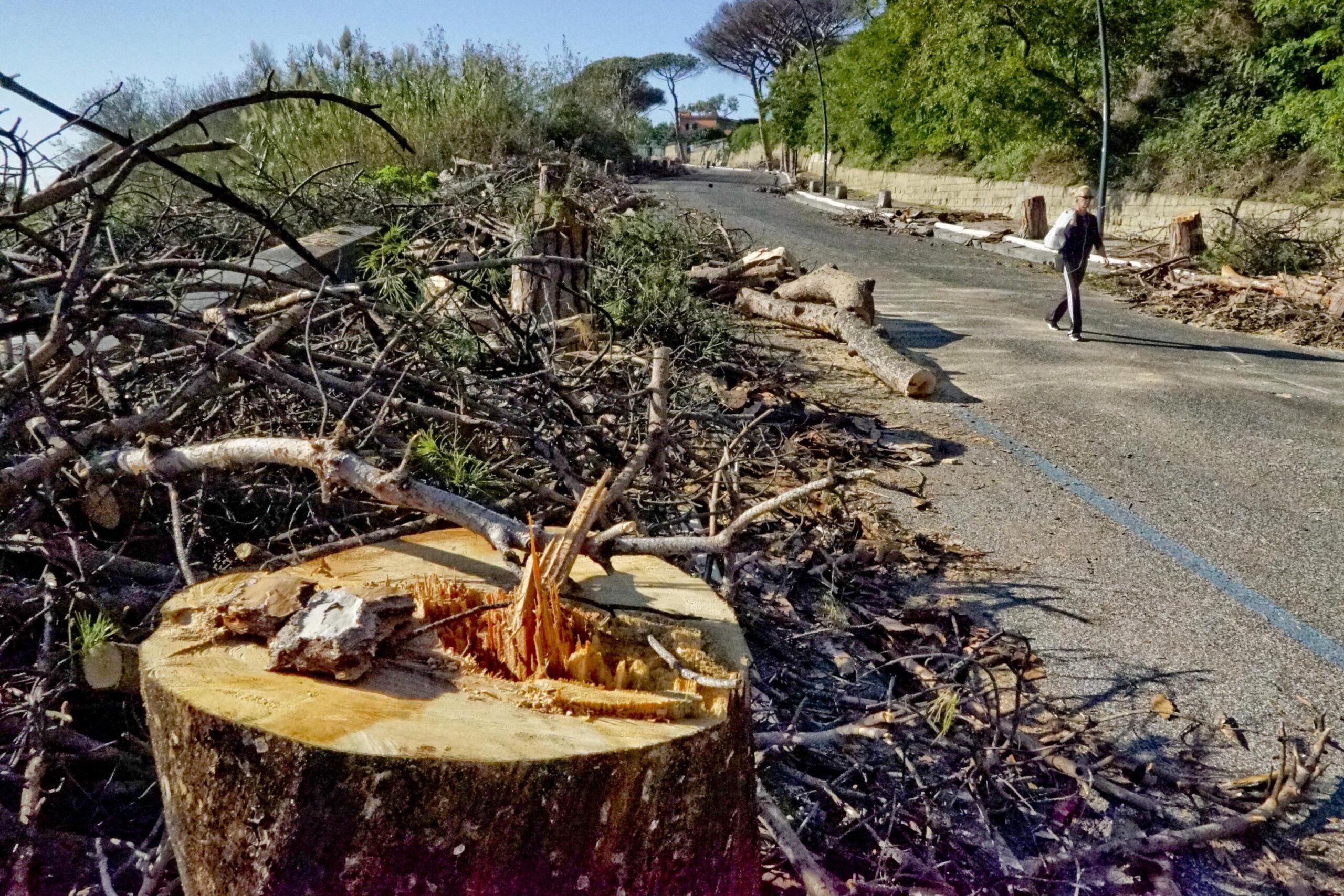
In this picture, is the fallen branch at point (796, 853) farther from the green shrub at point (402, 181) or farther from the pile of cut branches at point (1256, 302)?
the pile of cut branches at point (1256, 302)

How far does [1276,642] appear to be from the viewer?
11.7 feet

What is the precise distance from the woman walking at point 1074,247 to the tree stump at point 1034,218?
8.24 m

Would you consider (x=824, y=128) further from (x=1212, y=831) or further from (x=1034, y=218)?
(x=1212, y=831)

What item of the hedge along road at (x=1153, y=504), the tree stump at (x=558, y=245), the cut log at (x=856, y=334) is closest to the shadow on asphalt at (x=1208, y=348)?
the hedge along road at (x=1153, y=504)

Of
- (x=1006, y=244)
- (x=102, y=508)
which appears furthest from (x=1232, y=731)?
(x=1006, y=244)

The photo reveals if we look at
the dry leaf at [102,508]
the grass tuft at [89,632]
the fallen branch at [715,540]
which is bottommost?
the grass tuft at [89,632]

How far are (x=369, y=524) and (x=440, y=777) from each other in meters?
1.30

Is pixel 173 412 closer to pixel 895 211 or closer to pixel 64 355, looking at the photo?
pixel 64 355

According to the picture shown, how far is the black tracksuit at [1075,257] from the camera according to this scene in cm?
957

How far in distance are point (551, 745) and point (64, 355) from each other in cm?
211

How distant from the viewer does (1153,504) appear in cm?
501

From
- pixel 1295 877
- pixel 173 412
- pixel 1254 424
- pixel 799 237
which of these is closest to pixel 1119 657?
pixel 1295 877

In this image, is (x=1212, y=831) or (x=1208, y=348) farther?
(x=1208, y=348)

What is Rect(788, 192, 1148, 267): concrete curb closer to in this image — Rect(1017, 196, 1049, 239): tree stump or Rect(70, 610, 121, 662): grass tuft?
Rect(1017, 196, 1049, 239): tree stump
